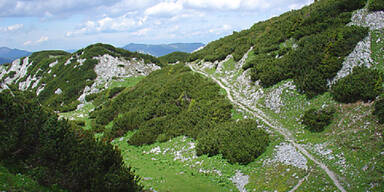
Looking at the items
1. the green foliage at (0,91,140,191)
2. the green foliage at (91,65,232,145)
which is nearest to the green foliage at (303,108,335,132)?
the green foliage at (91,65,232,145)

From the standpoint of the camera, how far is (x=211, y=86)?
29.2 m

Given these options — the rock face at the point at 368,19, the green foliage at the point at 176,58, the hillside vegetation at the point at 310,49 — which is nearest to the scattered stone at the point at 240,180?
the hillside vegetation at the point at 310,49

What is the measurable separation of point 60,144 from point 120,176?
4193 millimetres

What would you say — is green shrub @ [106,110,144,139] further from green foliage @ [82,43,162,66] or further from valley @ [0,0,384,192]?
green foliage @ [82,43,162,66]

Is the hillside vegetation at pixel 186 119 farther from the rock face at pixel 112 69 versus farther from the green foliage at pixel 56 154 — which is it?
the rock face at pixel 112 69

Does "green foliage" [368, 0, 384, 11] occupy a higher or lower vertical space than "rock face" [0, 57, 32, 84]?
higher

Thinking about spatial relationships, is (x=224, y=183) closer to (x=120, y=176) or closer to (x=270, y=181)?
(x=270, y=181)

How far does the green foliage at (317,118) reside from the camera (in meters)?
15.9

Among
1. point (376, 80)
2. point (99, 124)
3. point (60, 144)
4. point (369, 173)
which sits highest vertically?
point (376, 80)

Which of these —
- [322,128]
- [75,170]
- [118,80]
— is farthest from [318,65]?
[118,80]

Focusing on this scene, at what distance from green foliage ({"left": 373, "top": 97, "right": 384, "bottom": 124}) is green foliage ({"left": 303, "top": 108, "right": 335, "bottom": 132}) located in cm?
275

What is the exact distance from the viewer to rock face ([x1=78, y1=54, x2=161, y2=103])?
171 feet

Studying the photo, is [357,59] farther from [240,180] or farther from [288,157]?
[240,180]

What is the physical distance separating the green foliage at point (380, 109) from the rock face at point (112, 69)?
49695mm
